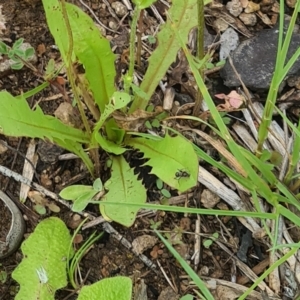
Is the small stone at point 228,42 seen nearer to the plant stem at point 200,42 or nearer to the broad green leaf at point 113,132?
the plant stem at point 200,42

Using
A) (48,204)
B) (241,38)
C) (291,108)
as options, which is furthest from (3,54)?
(291,108)

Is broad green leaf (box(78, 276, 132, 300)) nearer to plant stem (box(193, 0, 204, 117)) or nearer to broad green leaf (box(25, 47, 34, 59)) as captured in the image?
plant stem (box(193, 0, 204, 117))

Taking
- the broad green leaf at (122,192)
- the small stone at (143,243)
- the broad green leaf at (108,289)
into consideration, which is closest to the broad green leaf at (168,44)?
the broad green leaf at (122,192)

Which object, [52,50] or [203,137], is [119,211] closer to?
[203,137]

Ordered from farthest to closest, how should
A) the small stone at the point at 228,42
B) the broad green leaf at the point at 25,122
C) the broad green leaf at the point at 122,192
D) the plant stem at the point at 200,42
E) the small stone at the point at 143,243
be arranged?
the small stone at the point at 228,42 → the small stone at the point at 143,243 → the broad green leaf at the point at 122,192 → the broad green leaf at the point at 25,122 → the plant stem at the point at 200,42

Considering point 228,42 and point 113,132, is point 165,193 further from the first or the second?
point 228,42

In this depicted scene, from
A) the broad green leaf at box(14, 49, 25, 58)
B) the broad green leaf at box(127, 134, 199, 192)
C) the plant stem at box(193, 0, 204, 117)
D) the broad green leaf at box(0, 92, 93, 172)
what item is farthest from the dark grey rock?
the broad green leaf at box(14, 49, 25, 58)

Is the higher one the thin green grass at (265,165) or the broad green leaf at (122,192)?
the thin green grass at (265,165)
